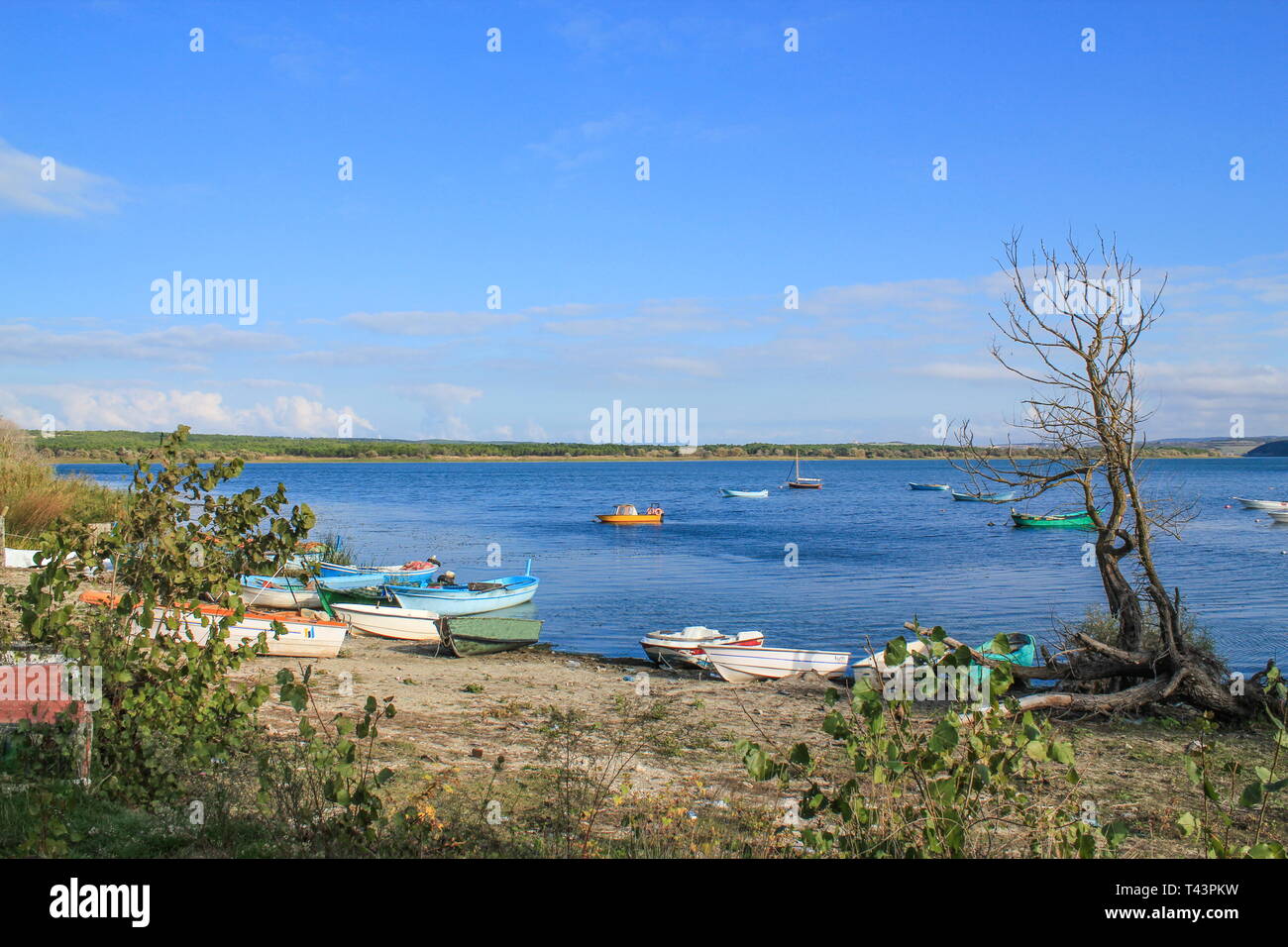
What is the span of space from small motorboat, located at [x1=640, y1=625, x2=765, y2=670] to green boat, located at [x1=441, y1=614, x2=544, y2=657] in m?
2.76

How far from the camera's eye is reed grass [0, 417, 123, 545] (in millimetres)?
25000

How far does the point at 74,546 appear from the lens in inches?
261

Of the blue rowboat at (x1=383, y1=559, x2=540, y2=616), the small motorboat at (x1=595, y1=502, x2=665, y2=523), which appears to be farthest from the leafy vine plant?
the small motorboat at (x1=595, y1=502, x2=665, y2=523)

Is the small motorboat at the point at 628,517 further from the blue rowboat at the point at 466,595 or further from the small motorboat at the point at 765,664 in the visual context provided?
the small motorboat at the point at 765,664

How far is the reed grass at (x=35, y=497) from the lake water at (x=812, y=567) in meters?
8.37

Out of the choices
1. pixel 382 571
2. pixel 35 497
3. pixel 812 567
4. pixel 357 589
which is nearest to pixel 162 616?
pixel 357 589

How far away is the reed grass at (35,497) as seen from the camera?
2500 centimetres

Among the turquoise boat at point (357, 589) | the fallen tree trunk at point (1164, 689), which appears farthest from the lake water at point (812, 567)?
the fallen tree trunk at point (1164, 689)

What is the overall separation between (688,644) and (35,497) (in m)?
19.2

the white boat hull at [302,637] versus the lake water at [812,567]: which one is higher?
the white boat hull at [302,637]
